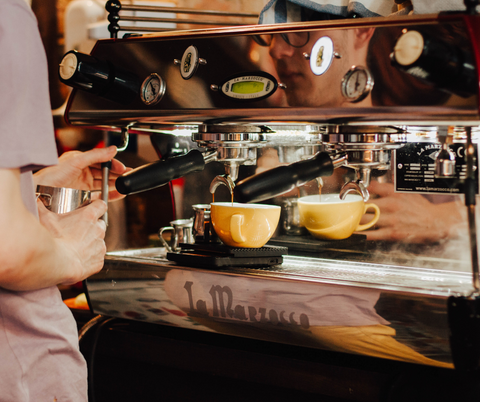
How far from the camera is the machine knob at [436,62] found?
402mm

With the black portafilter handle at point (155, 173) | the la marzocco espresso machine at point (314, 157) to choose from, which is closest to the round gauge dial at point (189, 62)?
the la marzocco espresso machine at point (314, 157)

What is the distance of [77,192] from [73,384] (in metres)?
0.23

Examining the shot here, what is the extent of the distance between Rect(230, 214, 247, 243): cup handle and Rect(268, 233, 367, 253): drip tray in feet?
0.47

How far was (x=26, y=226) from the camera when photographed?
1.32 ft

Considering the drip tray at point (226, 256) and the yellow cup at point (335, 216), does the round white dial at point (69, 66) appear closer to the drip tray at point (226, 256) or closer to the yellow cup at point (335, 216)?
the drip tray at point (226, 256)

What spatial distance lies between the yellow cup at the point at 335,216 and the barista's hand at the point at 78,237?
1.12ft

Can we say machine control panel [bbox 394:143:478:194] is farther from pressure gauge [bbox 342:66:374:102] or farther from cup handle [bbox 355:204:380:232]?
pressure gauge [bbox 342:66:374:102]

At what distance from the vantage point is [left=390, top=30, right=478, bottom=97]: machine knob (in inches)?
15.8

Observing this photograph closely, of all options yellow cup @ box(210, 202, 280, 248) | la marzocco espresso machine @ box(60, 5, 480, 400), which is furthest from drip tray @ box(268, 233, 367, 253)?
yellow cup @ box(210, 202, 280, 248)

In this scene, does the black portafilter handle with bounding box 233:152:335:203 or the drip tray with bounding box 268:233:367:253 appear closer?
the black portafilter handle with bounding box 233:152:335:203

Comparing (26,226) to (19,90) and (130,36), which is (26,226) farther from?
(130,36)

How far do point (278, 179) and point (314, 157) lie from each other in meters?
0.07

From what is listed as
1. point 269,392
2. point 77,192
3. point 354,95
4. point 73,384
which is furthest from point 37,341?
point 354,95

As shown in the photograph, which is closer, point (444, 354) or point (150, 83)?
point (444, 354)
